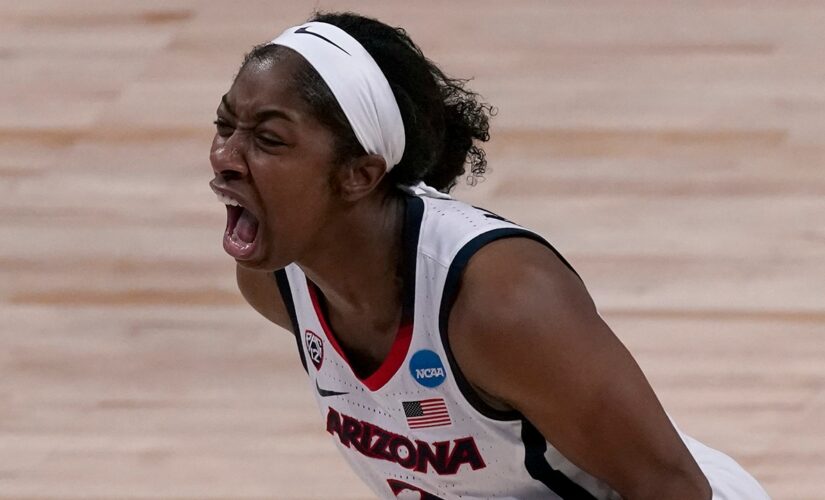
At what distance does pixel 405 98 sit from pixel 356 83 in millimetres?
89

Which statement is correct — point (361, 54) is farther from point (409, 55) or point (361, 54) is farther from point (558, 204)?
point (558, 204)

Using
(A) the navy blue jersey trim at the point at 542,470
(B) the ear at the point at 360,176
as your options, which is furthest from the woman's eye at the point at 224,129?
(A) the navy blue jersey trim at the point at 542,470

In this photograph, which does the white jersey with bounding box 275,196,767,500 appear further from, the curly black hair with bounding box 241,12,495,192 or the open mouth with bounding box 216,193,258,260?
the open mouth with bounding box 216,193,258,260

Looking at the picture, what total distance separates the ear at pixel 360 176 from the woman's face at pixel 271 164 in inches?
0.6

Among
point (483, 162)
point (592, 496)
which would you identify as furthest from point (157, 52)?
point (592, 496)

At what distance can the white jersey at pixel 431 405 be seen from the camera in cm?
165

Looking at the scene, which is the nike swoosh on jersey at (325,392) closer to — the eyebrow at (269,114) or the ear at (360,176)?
the ear at (360,176)

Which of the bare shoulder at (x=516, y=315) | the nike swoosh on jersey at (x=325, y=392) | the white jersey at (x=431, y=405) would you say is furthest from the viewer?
the nike swoosh on jersey at (x=325, y=392)

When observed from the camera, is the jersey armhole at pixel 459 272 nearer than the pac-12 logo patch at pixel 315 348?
Yes

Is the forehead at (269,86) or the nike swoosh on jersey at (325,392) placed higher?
the forehead at (269,86)

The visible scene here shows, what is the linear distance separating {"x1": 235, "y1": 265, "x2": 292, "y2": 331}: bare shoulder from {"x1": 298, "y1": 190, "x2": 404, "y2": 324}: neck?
0.25 meters

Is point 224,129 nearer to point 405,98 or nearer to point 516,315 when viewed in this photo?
point 405,98

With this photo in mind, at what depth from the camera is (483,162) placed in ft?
6.14

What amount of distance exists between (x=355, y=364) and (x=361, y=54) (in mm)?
375
